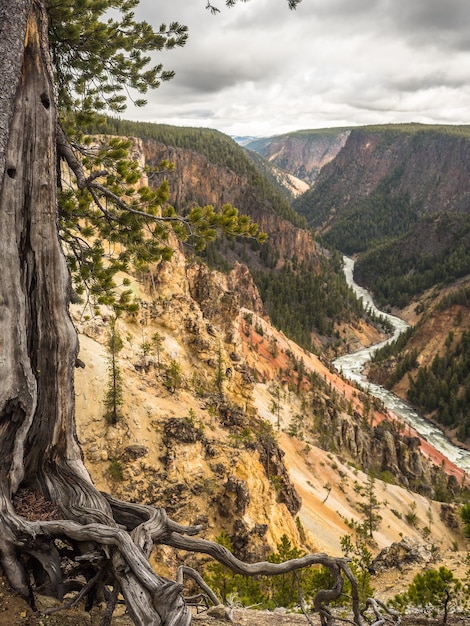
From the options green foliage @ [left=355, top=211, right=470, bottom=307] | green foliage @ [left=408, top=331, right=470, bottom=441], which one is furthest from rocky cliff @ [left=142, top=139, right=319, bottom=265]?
green foliage @ [left=408, top=331, right=470, bottom=441]

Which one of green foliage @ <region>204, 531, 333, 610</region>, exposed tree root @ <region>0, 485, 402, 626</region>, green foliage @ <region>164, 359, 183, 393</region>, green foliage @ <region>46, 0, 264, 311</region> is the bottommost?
green foliage @ <region>204, 531, 333, 610</region>

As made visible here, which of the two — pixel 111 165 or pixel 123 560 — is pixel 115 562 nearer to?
pixel 123 560

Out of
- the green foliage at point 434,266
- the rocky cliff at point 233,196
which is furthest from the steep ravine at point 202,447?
the green foliage at point 434,266

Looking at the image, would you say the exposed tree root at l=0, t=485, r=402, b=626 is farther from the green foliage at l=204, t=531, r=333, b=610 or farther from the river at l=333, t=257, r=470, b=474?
the river at l=333, t=257, r=470, b=474

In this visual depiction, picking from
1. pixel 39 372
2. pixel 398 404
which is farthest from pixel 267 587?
pixel 398 404

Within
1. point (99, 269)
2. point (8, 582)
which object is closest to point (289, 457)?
point (99, 269)

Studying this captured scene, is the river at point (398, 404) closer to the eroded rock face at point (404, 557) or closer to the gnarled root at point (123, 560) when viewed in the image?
the eroded rock face at point (404, 557)
